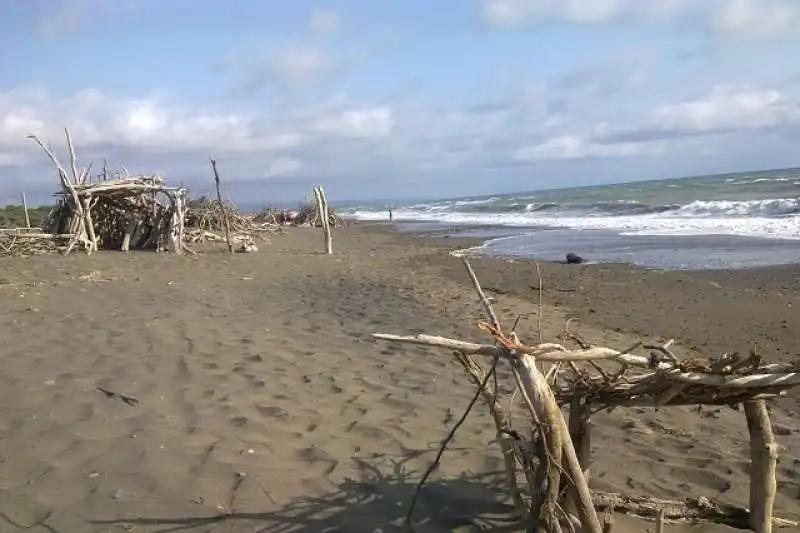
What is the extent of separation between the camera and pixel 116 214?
55.9 ft

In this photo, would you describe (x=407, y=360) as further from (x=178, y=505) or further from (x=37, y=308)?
(x=37, y=308)

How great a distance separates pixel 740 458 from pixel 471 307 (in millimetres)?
5509

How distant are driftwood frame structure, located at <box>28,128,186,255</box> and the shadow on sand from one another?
1361 centimetres

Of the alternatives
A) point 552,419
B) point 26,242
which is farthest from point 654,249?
point 26,242

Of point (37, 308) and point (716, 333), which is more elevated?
point (37, 308)

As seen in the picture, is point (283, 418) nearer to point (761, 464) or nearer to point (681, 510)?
point (681, 510)

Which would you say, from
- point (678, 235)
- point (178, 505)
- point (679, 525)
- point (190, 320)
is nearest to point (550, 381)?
point (679, 525)

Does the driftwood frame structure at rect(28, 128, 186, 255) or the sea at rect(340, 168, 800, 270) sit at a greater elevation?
the driftwood frame structure at rect(28, 128, 186, 255)

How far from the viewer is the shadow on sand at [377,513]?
3.02m

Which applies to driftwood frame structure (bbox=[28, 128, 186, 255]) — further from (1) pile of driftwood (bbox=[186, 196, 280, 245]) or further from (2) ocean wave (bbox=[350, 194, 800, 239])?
(2) ocean wave (bbox=[350, 194, 800, 239])

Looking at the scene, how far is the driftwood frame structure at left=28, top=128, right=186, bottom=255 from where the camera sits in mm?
15547

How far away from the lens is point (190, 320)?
7.23 metres

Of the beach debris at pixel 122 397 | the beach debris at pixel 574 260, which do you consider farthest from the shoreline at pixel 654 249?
the beach debris at pixel 122 397

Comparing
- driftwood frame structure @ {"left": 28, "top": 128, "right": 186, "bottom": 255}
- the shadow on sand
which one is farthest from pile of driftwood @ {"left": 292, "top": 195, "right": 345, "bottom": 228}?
the shadow on sand
